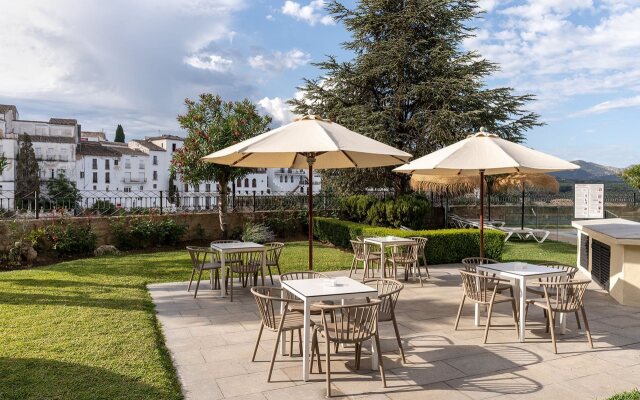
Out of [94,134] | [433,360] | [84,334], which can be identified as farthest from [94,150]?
[433,360]

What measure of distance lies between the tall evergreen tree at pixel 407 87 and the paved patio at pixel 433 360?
9.58 meters

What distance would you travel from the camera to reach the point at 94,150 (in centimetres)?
6944

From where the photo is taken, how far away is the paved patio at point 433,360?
390 centimetres

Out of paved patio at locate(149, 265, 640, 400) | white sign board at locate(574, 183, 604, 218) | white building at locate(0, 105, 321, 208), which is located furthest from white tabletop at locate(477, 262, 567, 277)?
white building at locate(0, 105, 321, 208)

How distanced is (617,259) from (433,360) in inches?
178

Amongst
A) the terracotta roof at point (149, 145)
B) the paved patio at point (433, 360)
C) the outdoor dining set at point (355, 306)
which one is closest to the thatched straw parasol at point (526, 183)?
the paved patio at point (433, 360)

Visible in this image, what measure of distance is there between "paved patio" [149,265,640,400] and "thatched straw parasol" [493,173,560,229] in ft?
33.6

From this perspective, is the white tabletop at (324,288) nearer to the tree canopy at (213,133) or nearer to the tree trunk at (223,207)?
the tree canopy at (213,133)

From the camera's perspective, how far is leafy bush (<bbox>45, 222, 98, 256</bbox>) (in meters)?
11.8

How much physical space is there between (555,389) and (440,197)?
52.2 feet

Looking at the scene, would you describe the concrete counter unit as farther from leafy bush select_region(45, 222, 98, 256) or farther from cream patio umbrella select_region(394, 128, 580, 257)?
leafy bush select_region(45, 222, 98, 256)

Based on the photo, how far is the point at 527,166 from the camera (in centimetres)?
588

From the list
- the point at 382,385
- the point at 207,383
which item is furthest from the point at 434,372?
the point at 207,383

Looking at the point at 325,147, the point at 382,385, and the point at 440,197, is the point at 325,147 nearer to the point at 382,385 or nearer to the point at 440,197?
the point at 382,385
